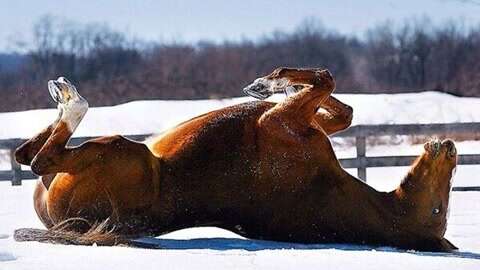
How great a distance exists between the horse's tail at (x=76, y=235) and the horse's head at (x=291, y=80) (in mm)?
1016

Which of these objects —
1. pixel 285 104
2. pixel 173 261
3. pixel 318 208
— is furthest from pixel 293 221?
pixel 173 261

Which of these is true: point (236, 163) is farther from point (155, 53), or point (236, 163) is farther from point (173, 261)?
point (155, 53)

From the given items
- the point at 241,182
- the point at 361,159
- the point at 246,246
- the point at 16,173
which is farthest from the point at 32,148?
the point at 16,173

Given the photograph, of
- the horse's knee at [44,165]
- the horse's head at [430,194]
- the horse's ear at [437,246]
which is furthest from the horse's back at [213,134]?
the horse's ear at [437,246]

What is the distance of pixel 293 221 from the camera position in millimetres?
4930

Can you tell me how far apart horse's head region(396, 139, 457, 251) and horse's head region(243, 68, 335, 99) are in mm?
634

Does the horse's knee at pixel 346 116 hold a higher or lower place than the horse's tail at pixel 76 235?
higher

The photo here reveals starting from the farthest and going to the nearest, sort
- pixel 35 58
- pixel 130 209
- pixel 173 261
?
pixel 35 58, pixel 130 209, pixel 173 261

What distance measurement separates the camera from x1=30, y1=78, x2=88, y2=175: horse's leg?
464cm

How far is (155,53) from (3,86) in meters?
9.61

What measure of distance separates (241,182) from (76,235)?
84 cm

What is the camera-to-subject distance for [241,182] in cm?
486

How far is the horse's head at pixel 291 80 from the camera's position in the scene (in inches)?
193

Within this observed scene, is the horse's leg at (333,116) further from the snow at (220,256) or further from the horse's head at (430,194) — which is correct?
the snow at (220,256)
